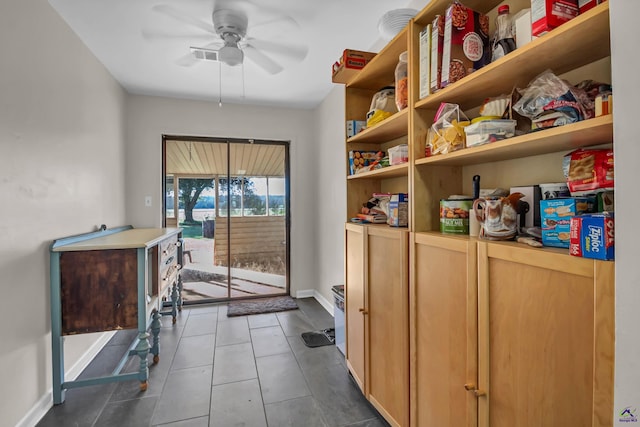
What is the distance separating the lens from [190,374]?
2164 mm

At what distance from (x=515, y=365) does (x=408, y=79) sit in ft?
4.05

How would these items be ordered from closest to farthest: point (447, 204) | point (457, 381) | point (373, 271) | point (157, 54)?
point (457, 381) → point (447, 204) → point (373, 271) → point (157, 54)

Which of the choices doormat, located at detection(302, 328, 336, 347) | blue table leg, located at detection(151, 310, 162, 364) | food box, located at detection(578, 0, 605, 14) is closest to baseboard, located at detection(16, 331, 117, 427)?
blue table leg, located at detection(151, 310, 162, 364)

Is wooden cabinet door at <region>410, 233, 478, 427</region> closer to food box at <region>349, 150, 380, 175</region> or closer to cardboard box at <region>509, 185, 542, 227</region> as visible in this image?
cardboard box at <region>509, 185, 542, 227</region>

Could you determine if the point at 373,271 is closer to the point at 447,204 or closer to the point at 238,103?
the point at 447,204

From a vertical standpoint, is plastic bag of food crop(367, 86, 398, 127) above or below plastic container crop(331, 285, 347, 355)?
above

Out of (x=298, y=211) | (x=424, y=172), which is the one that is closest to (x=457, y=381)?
(x=424, y=172)

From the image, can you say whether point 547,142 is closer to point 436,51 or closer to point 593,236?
point 593,236

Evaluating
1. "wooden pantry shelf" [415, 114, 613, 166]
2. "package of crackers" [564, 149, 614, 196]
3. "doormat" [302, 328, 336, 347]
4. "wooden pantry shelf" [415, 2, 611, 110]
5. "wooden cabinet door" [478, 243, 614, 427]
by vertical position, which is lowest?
"doormat" [302, 328, 336, 347]

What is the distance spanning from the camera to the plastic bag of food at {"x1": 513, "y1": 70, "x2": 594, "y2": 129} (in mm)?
867

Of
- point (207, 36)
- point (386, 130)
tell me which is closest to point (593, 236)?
point (386, 130)

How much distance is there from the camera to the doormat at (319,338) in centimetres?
263

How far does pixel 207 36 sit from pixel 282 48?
0.56 m

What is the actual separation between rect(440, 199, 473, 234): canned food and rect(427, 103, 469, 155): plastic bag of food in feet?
0.74
